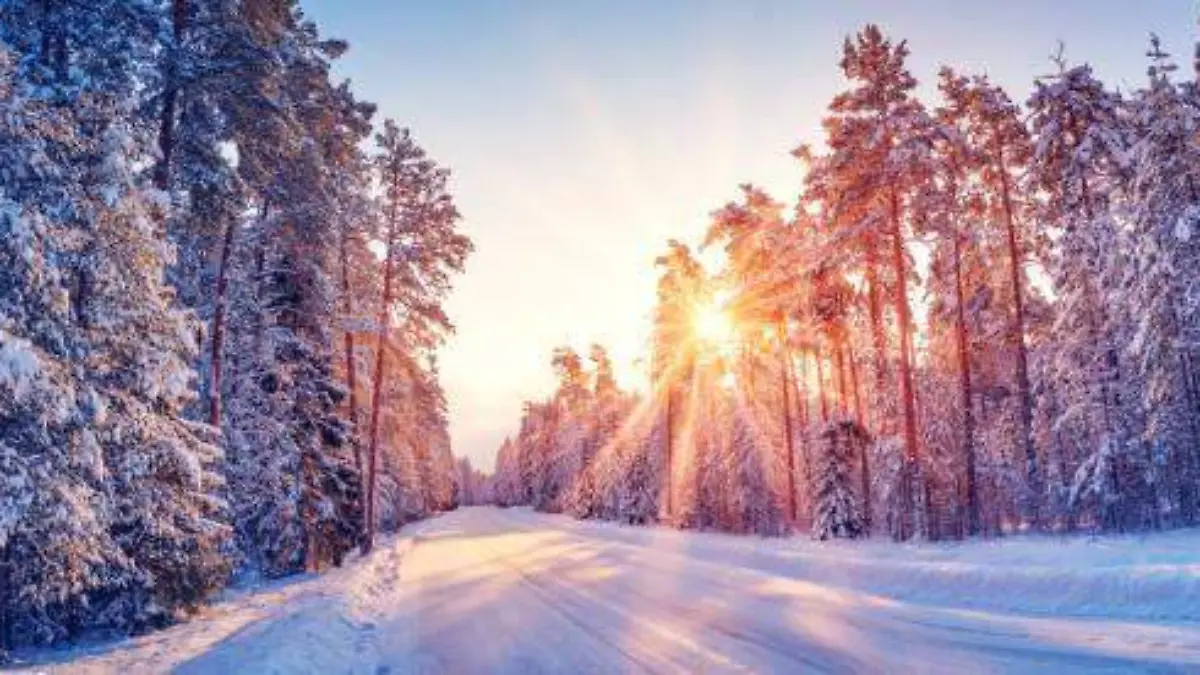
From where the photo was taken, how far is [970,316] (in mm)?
39469

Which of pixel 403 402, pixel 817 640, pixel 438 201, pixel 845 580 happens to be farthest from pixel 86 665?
pixel 403 402

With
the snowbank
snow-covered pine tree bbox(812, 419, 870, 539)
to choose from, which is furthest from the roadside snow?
snow-covered pine tree bbox(812, 419, 870, 539)

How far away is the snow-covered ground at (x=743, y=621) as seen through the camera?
31.6 ft

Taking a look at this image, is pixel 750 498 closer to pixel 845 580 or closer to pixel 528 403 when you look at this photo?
pixel 845 580

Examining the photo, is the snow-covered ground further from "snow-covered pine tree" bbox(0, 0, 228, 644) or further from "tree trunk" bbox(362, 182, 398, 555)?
"tree trunk" bbox(362, 182, 398, 555)

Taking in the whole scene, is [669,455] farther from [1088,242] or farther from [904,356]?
[1088,242]

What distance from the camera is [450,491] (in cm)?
12262

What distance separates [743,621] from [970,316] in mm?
31182

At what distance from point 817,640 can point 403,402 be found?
3447 cm

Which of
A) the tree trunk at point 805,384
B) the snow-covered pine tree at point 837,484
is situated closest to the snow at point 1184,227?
the snow-covered pine tree at point 837,484

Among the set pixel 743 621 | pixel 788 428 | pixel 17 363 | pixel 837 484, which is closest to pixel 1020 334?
pixel 837 484

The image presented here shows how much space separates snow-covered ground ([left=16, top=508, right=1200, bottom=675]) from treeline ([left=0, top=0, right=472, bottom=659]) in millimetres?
1703

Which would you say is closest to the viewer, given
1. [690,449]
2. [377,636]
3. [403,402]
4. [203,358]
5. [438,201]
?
[377,636]

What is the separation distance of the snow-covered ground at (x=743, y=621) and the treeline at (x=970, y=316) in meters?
8.07
